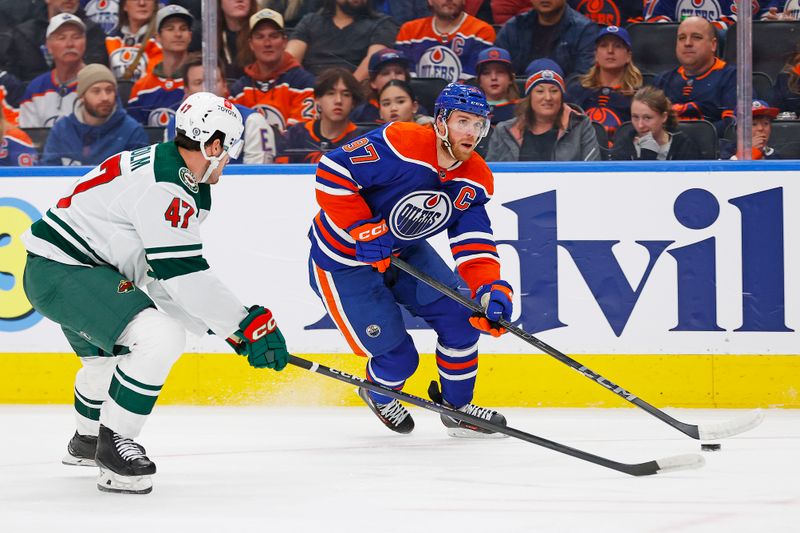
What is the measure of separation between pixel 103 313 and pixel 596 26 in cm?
323

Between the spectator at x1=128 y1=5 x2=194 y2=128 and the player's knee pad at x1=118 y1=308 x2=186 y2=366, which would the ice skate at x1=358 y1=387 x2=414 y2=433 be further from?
the spectator at x1=128 y1=5 x2=194 y2=128

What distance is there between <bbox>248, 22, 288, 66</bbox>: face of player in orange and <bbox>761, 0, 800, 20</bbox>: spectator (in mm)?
2291

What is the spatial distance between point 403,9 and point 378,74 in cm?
45

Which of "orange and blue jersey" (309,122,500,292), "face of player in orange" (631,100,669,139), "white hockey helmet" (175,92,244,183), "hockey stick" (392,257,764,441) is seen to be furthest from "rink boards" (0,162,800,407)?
"white hockey helmet" (175,92,244,183)

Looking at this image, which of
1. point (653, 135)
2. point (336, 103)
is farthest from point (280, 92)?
point (653, 135)

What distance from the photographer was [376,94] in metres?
5.19

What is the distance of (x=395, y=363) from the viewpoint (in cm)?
372

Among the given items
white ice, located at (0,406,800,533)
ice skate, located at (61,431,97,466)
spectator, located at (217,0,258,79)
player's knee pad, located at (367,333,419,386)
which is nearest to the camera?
white ice, located at (0,406,800,533)

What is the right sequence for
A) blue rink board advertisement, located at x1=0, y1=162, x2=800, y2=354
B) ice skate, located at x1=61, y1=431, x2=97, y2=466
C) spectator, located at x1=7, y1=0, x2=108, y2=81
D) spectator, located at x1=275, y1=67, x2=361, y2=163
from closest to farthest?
ice skate, located at x1=61, y1=431, x2=97, y2=466 < blue rink board advertisement, located at x1=0, y1=162, x2=800, y2=354 < spectator, located at x1=275, y1=67, x2=361, y2=163 < spectator, located at x1=7, y1=0, x2=108, y2=81

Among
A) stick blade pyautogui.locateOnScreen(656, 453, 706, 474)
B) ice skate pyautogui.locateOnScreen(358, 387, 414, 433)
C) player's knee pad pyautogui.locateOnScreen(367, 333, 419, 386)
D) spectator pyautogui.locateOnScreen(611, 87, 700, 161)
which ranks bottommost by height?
ice skate pyautogui.locateOnScreen(358, 387, 414, 433)

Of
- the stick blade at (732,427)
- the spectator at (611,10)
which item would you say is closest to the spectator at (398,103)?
the spectator at (611,10)

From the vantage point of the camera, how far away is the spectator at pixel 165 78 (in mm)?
5270

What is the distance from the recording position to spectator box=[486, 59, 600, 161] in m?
4.52

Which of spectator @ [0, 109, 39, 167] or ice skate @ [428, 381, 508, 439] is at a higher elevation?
spectator @ [0, 109, 39, 167]
